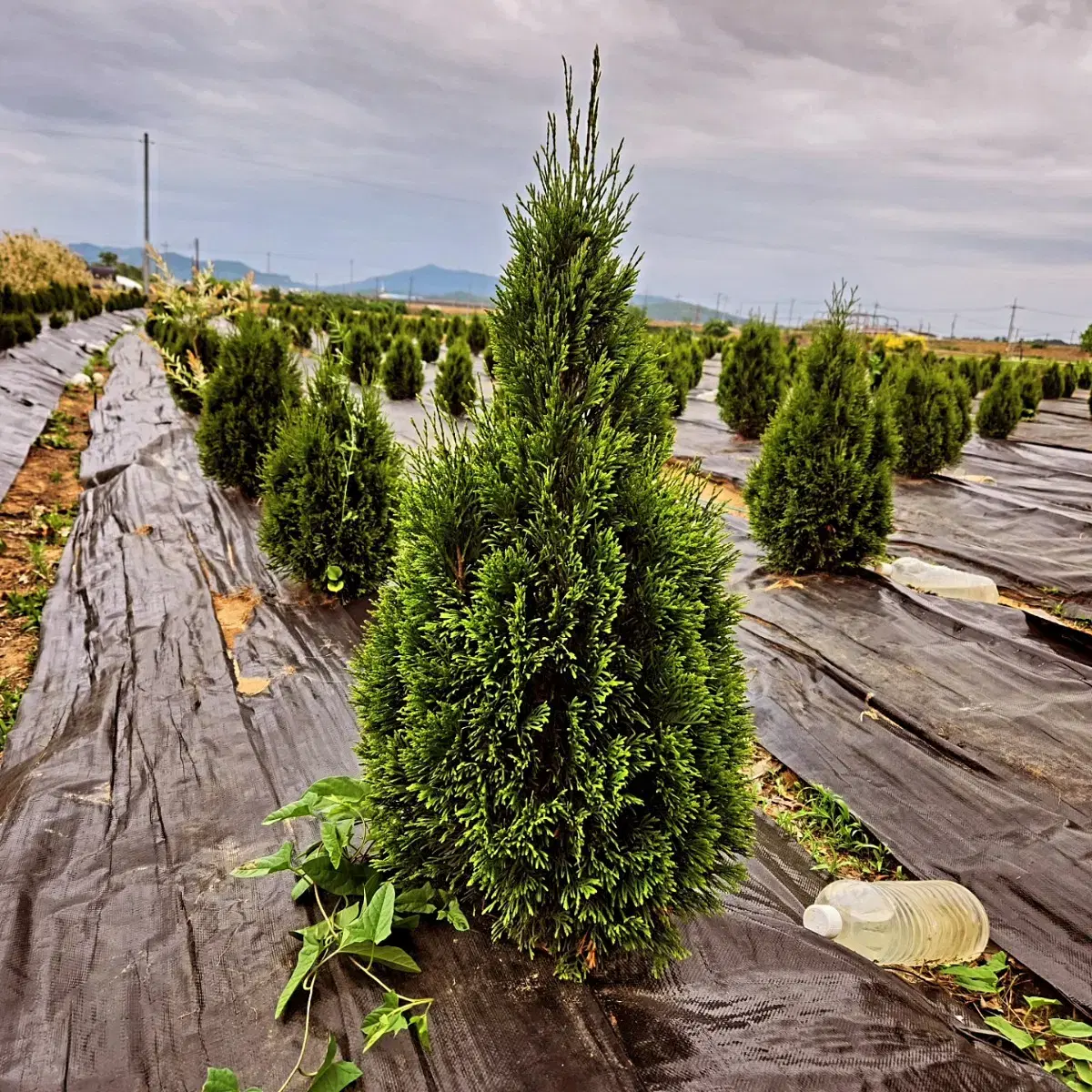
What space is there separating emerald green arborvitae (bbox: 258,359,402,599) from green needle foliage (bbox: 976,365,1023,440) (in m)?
11.7

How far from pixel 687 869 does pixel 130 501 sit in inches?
263

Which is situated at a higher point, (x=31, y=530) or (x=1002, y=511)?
(x=1002, y=511)

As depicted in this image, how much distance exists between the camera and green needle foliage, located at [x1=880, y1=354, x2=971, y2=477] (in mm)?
9539

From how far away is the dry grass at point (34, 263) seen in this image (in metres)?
25.8

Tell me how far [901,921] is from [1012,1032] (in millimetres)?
439

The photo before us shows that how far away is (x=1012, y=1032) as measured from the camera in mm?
2285

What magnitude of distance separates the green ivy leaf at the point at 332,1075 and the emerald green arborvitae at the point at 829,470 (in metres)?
5.21

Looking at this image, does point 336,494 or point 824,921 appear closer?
point 824,921

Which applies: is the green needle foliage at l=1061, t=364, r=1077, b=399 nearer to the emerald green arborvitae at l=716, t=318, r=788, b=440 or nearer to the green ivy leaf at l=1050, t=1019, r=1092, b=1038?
the emerald green arborvitae at l=716, t=318, r=788, b=440

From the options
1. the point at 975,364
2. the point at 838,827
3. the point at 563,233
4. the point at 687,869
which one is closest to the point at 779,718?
the point at 838,827

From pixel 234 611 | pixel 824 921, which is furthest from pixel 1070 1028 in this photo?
pixel 234 611

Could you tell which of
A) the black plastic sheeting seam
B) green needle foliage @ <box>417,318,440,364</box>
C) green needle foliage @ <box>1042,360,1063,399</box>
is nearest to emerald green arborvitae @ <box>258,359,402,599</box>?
the black plastic sheeting seam

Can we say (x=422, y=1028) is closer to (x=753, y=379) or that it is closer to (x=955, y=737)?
(x=955, y=737)

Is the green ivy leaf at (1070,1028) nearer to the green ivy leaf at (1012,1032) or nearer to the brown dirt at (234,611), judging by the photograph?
the green ivy leaf at (1012,1032)
